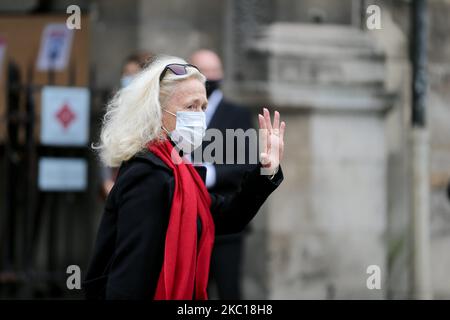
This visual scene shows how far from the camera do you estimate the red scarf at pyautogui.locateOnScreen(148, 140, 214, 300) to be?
3666 millimetres

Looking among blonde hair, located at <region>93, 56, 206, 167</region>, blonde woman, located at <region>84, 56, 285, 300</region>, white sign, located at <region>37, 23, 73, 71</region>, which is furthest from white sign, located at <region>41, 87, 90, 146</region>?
blonde hair, located at <region>93, 56, 206, 167</region>

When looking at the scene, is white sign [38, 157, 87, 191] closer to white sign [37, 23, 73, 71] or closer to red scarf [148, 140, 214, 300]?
white sign [37, 23, 73, 71]

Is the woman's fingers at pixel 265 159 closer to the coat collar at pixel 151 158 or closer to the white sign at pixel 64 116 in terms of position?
the coat collar at pixel 151 158

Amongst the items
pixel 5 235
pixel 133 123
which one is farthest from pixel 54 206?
pixel 133 123

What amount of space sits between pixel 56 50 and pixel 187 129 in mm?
5053

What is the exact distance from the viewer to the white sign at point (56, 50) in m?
8.73

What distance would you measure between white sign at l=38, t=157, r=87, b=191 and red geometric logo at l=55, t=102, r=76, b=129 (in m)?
0.28

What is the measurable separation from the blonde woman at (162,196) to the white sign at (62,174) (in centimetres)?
433

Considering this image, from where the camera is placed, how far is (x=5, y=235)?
8.38 meters

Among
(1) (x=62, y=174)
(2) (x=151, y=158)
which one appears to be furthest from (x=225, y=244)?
(2) (x=151, y=158)

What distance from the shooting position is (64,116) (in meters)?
8.25

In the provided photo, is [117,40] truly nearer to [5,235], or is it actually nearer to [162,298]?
[5,235]

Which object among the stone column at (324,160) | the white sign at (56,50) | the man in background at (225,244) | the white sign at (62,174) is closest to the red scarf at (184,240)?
the man in background at (225,244)

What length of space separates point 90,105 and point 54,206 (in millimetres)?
878
